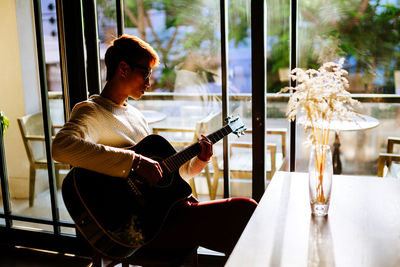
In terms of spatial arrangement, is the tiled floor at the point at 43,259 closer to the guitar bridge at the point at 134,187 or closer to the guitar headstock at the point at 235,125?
the guitar headstock at the point at 235,125

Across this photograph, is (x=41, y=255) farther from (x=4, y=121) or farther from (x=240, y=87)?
(x=240, y=87)

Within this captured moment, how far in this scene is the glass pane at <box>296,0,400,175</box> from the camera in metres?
2.08

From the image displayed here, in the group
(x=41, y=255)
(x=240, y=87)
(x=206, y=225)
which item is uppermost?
(x=240, y=87)

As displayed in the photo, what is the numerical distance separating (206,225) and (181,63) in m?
1.05

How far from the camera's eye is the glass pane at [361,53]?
2080mm

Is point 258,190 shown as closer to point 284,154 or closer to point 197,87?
point 284,154

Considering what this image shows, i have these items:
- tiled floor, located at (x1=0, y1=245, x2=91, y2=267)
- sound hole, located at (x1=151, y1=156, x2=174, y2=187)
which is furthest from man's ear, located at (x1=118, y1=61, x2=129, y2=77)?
tiled floor, located at (x1=0, y1=245, x2=91, y2=267)

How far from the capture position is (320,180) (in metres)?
1.48

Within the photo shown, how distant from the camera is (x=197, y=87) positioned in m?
2.45

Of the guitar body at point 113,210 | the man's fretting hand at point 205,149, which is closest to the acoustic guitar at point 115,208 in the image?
the guitar body at point 113,210

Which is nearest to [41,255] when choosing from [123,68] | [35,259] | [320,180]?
[35,259]

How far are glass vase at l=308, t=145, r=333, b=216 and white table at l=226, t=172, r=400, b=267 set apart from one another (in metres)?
0.04

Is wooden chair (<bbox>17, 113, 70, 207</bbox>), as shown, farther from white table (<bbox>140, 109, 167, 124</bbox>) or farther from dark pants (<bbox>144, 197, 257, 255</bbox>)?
dark pants (<bbox>144, 197, 257, 255</bbox>)

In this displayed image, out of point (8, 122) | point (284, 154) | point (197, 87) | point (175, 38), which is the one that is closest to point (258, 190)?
point (284, 154)
